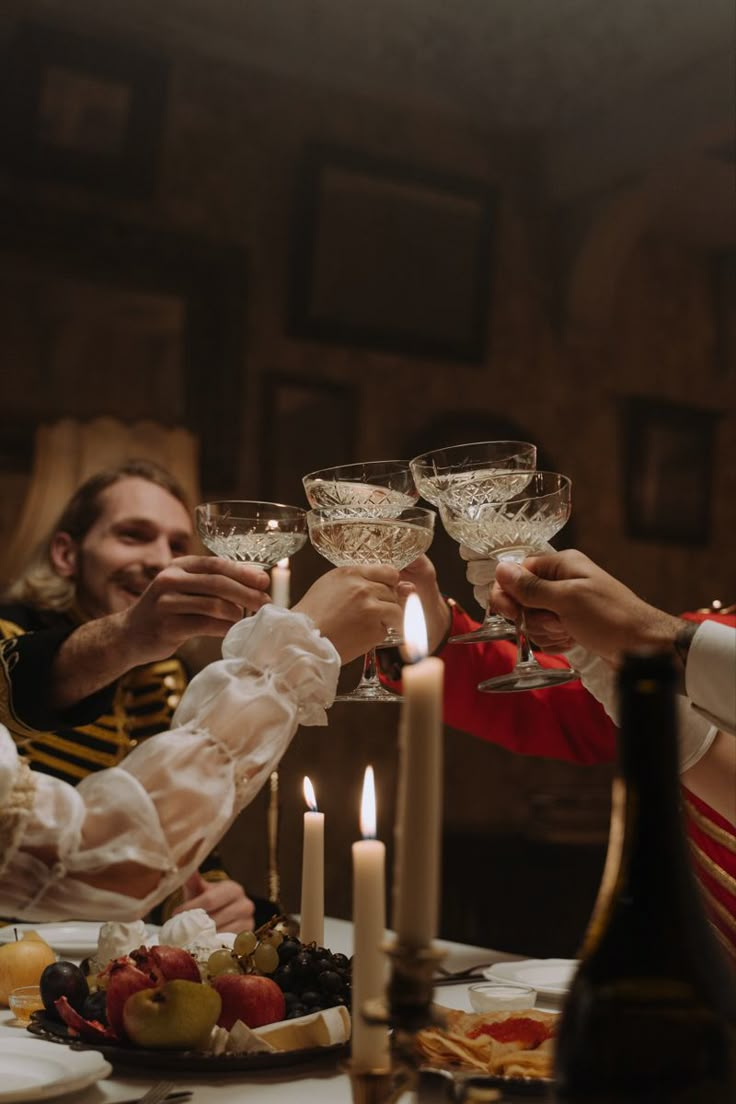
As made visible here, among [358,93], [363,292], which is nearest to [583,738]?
[363,292]

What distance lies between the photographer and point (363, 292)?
177 inches

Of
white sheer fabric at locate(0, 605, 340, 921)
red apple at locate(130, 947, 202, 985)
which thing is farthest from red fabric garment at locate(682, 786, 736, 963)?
white sheer fabric at locate(0, 605, 340, 921)

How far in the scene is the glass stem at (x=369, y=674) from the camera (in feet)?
4.94

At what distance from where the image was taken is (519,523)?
1.34 metres

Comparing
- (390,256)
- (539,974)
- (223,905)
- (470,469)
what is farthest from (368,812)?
(390,256)

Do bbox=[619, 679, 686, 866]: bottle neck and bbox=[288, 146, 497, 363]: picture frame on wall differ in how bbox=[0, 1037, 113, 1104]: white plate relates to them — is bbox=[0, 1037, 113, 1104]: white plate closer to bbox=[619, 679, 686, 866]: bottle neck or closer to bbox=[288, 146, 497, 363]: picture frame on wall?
bbox=[619, 679, 686, 866]: bottle neck

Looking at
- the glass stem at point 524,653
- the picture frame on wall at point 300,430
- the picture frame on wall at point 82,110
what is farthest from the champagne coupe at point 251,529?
the picture frame on wall at point 82,110

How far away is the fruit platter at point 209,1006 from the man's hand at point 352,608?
33 cm

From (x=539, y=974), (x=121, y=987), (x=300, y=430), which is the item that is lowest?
(x=539, y=974)

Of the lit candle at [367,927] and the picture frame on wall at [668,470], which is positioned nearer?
the lit candle at [367,927]

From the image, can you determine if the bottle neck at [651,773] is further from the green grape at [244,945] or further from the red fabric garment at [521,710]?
the red fabric garment at [521,710]

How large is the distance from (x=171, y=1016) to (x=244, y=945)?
174 millimetres

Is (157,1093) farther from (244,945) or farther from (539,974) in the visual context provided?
(539,974)

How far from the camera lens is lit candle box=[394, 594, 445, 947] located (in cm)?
64
